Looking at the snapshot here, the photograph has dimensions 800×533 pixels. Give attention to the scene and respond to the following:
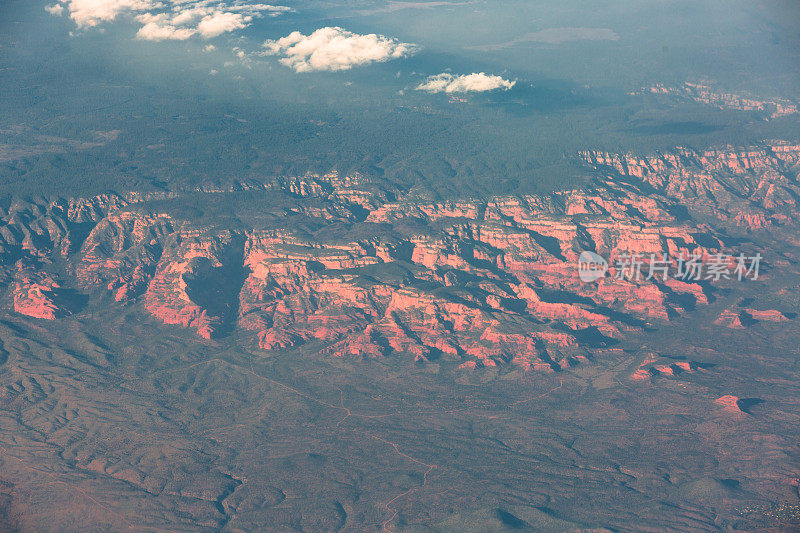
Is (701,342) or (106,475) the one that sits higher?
(106,475)

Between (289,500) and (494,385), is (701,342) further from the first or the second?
(289,500)

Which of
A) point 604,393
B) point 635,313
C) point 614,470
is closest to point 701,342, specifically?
point 635,313

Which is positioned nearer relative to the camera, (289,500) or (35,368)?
(289,500)

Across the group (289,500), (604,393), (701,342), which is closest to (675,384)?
(604,393)

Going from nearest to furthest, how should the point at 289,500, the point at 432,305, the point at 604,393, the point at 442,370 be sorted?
the point at 289,500 < the point at 604,393 < the point at 442,370 < the point at 432,305

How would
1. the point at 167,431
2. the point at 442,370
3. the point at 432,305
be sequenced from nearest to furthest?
the point at 167,431, the point at 442,370, the point at 432,305

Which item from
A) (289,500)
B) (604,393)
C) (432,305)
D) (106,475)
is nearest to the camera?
(289,500)

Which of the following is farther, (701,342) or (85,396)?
(701,342)

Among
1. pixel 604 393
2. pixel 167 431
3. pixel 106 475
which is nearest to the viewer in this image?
pixel 106 475

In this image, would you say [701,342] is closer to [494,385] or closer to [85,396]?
[494,385]
